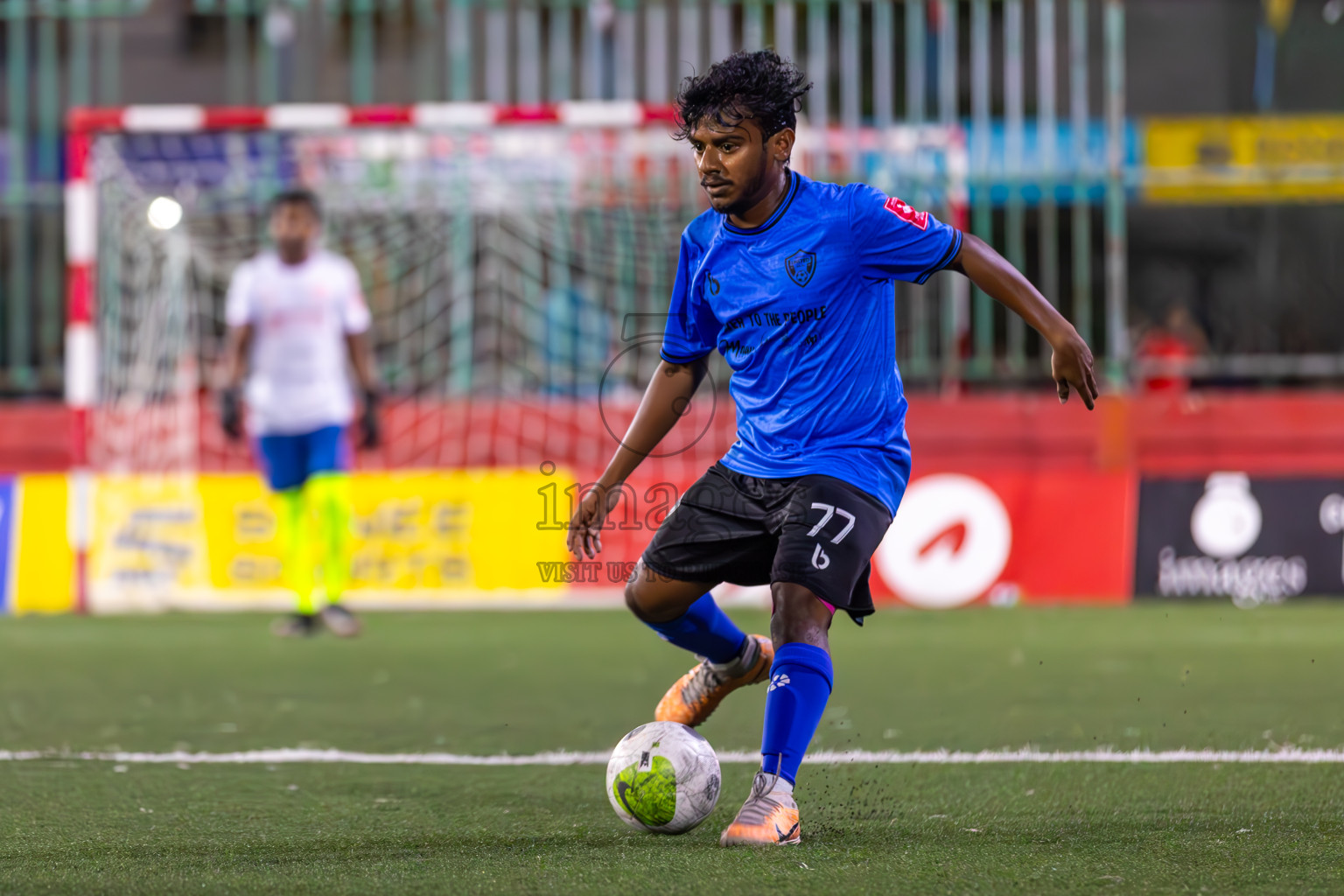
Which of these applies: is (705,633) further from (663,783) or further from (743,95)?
(743,95)

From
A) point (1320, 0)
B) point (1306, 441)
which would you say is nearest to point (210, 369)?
point (1306, 441)

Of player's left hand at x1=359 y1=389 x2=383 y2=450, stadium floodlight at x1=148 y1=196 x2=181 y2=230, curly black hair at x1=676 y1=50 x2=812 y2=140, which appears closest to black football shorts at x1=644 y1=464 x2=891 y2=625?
curly black hair at x1=676 y1=50 x2=812 y2=140

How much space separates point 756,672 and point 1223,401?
716 centimetres

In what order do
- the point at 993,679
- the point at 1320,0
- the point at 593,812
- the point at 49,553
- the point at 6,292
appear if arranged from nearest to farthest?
the point at 593,812
the point at 993,679
the point at 49,553
the point at 6,292
the point at 1320,0

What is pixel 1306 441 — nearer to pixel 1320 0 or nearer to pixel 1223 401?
pixel 1223 401

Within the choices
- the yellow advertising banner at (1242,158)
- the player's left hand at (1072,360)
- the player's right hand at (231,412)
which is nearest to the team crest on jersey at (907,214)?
the player's left hand at (1072,360)

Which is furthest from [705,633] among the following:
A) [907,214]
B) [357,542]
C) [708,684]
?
[357,542]

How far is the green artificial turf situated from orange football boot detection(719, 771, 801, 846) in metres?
0.06

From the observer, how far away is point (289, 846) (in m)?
3.88

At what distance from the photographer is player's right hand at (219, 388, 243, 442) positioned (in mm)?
9258

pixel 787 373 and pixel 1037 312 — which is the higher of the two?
pixel 1037 312

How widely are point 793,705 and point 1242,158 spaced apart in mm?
13878

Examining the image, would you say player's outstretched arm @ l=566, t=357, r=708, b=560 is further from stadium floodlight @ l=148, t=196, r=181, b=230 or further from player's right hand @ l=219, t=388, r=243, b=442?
stadium floodlight @ l=148, t=196, r=181, b=230

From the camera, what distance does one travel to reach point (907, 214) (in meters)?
4.29
